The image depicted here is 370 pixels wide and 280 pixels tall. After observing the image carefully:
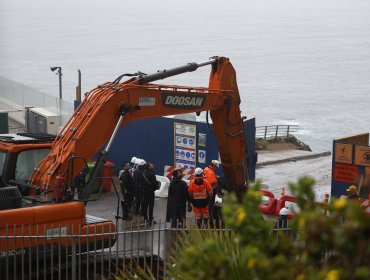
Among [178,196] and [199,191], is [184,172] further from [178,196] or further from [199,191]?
[199,191]

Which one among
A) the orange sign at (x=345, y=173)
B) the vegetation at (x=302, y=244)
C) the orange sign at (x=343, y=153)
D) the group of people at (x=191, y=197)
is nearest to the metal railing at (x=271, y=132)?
the orange sign at (x=345, y=173)

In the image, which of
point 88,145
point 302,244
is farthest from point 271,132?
point 302,244

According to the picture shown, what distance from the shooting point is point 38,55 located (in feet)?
364

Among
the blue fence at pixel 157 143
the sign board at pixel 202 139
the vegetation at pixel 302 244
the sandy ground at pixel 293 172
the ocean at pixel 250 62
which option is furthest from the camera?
the ocean at pixel 250 62

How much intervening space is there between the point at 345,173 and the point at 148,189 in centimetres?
474

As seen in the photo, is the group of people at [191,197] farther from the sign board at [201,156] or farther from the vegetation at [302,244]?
the vegetation at [302,244]

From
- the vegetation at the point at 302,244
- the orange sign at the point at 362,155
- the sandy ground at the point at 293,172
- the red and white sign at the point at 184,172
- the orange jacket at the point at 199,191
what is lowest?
the sandy ground at the point at 293,172

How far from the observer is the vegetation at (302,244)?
3.26 meters

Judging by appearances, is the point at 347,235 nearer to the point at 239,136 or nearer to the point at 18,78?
the point at 239,136

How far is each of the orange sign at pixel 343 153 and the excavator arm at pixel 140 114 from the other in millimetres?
2827

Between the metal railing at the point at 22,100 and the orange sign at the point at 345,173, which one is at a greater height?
the metal railing at the point at 22,100

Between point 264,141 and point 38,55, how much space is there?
271ft

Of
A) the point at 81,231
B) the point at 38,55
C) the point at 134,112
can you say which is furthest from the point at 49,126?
the point at 38,55

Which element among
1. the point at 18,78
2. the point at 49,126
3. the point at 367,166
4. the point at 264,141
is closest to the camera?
the point at 367,166
